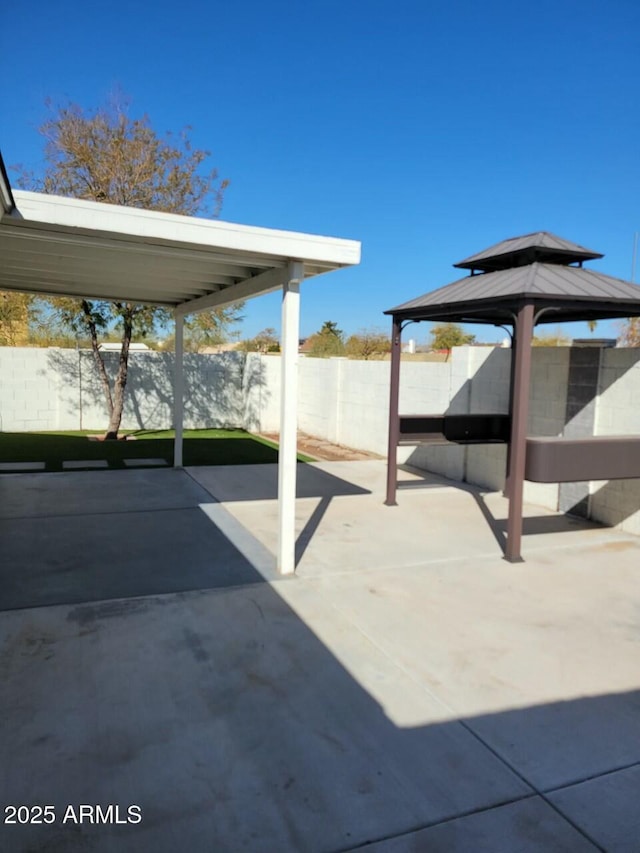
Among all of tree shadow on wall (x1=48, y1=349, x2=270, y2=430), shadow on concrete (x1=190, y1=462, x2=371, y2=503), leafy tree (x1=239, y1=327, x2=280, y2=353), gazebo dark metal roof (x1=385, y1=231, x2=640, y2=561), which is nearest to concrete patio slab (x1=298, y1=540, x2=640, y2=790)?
gazebo dark metal roof (x1=385, y1=231, x2=640, y2=561)

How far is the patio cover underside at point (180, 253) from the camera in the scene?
4027 mm

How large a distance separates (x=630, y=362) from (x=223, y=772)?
230 inches

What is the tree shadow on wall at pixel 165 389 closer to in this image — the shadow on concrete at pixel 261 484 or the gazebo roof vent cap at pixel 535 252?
the shadow on concrete at pixel 261 484

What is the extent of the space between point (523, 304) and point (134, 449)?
8280mm

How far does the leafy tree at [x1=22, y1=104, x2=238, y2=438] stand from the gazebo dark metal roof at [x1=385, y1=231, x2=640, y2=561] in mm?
7012

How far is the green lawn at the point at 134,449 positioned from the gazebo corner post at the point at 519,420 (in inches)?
230

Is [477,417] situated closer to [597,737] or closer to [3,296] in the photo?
[597,737]

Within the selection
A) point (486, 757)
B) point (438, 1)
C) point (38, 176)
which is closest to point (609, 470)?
point (486, 757)

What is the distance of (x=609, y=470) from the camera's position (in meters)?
5.76

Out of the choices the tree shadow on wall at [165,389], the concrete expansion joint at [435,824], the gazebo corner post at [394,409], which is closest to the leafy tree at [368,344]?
the tree shadow on wall at [165,389]

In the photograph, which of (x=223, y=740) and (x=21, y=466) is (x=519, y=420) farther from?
(x=21, y=466)

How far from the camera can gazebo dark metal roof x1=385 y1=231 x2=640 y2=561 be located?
5.40 meters

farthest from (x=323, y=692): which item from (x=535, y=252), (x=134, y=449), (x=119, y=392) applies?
(x=119, y=392)

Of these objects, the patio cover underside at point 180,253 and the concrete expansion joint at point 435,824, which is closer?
the concrete expansion joint at point 435,824
